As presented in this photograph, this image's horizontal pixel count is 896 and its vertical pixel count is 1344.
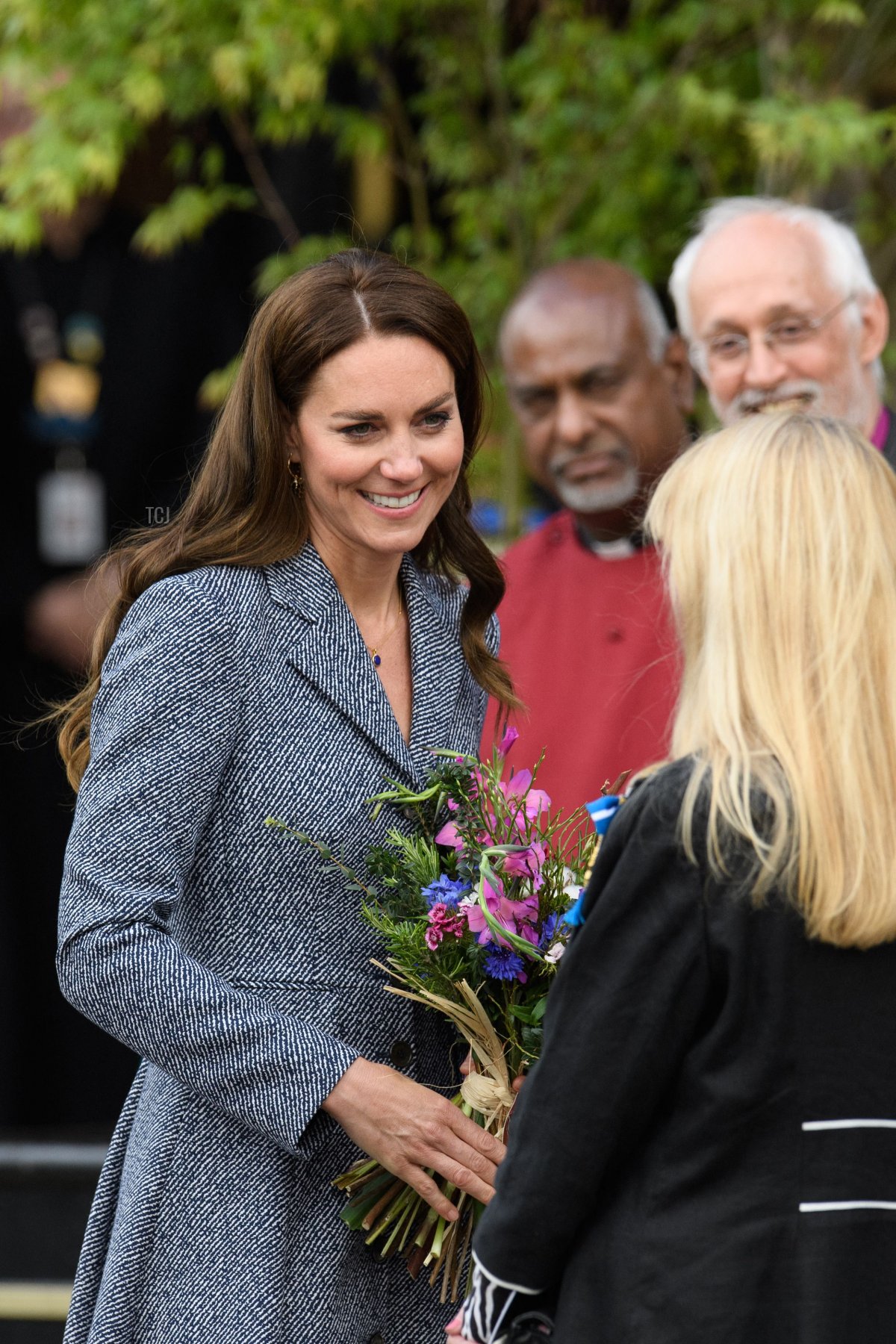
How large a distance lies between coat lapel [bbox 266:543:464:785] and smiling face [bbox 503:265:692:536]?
69.4 inches

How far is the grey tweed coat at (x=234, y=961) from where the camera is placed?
1972mm

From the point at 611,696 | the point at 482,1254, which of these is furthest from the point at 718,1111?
the point at 611,696

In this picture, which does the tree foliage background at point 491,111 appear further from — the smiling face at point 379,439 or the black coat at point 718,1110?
the black coat at point 718,1110

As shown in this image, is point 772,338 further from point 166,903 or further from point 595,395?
point 166,903

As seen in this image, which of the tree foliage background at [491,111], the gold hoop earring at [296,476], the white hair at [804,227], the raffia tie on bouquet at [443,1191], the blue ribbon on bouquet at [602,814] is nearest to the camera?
the blue ribbon on bouquet at [602,814]

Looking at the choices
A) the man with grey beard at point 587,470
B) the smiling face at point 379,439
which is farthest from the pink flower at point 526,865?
the man with grey beard at point 587,470

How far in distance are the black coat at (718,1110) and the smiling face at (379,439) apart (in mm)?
721

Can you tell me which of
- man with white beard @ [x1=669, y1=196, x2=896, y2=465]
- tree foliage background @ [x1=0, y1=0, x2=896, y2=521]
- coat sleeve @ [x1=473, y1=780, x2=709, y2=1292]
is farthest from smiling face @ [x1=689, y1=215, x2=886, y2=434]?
coat sleeve @ [x1=473, y1=780, x2=709, y2=1292]

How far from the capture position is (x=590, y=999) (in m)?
1.64

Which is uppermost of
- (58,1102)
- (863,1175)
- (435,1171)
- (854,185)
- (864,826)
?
(854,185)

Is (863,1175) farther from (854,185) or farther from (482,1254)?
(854,185)

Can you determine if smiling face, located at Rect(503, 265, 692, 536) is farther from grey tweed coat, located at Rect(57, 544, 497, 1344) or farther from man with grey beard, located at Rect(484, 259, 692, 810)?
grey tweed coat, located at Rect(57, 544, 497, 1344)

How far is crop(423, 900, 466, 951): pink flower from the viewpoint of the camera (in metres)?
1.98

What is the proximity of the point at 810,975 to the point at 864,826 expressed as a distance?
0.15m
